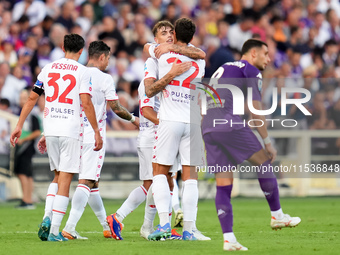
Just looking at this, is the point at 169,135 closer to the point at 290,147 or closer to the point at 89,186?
the point at 89,186

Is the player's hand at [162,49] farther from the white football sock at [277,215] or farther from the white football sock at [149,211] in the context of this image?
the white football sock at [277,215]

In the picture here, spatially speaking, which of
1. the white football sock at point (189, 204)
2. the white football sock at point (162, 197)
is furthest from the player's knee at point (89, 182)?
the white football sock at point (189, 204)

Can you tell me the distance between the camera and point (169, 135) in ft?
27.9

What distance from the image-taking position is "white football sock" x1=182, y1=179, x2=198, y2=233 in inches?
337

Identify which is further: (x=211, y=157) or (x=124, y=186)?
(x=124, y=186)

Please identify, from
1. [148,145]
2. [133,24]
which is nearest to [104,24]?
[133,24]

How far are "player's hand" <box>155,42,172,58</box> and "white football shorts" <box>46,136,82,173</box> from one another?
135 centimetres

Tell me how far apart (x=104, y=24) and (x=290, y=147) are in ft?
18.7

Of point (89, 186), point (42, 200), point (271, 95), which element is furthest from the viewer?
point (271, 95)

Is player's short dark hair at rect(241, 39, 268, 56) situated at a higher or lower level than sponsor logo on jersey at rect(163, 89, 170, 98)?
higher

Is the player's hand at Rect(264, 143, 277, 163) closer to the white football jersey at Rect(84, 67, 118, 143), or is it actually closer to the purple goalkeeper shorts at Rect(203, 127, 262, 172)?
the purple goalkeeper shorts at Rect(203, 127, 262, 172)

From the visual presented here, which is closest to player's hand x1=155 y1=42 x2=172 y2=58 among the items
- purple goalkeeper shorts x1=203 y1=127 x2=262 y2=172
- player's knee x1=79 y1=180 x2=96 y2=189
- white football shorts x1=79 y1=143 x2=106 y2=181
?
purple goalkeeper shorts x1=203 y1=127 x2=262 y2=172

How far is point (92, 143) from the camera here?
9.24 meters

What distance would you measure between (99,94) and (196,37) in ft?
36.0
